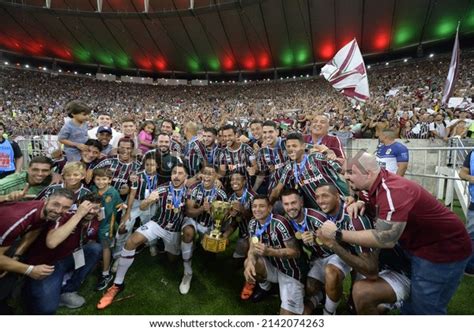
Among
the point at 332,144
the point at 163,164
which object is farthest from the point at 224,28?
the point at 332,144

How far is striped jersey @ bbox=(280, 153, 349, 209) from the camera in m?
3.20

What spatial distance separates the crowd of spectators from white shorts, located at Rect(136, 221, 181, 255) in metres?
7.04

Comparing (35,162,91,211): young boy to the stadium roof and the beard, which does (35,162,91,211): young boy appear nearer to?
the beard

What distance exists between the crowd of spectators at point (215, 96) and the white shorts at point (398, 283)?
24.4ft

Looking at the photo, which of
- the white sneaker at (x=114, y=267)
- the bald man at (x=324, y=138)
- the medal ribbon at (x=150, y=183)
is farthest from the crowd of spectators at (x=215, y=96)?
the white sneaker at (x=114, y=267)

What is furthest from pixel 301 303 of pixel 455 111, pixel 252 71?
pixel 252 71

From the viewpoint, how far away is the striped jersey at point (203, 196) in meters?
3.53

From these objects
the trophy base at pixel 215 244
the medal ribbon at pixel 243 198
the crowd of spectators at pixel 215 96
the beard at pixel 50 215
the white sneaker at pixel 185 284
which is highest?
the crowd of spectators at pixel 215 96

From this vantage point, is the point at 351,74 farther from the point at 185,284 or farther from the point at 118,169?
the point at 185,284

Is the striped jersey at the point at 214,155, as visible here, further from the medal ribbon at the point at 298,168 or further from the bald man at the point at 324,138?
the bald man at the point at 324,138

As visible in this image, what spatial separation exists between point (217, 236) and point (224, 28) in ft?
69.7

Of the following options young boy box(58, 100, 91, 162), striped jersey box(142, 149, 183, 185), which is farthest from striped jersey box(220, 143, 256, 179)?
young boy box(58, 100, 91, 162)

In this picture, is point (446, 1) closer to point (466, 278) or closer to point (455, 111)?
point (455, 111)
